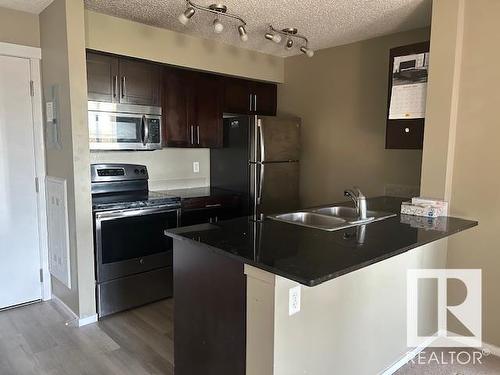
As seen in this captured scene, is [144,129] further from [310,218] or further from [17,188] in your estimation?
[310,218]

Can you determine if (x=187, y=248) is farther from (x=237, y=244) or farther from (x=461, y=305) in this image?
(x=461, y=305)

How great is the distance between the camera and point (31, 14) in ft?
9.89

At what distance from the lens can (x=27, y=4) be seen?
283cm

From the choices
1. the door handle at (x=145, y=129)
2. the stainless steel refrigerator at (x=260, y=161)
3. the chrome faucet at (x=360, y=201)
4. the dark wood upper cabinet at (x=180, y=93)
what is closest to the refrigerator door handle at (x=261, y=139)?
the stainless steel refrigerator at (x=260, y=161)

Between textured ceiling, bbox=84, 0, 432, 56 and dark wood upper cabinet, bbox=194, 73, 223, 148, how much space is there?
460 millimetres

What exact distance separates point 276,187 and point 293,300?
2442 mm

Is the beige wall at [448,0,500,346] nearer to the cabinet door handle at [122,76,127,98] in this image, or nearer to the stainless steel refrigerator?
the stainless steel refrigerator

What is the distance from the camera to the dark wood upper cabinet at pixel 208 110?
3771 millimetres

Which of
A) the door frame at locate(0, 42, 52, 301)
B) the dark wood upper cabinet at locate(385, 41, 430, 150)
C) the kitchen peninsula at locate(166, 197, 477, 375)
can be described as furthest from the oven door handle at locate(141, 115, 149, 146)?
the dark wood upper cabinet at locate(385, 41, 430, 150)

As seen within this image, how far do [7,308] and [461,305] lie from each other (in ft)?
11.5

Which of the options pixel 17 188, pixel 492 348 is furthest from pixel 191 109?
pixel 492 348

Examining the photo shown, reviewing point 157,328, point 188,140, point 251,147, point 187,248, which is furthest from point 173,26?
point 157,328

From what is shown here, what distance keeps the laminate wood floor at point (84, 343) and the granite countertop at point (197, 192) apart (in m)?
1.02

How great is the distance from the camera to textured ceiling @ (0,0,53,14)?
2.77 m
